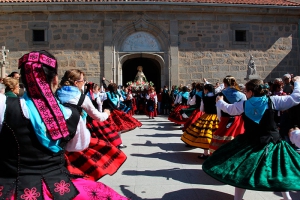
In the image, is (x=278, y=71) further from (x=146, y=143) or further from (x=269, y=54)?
(x=146, y=143)

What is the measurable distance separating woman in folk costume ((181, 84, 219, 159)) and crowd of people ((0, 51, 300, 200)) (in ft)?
0.08

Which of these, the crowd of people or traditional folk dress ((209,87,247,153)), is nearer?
the crowd of people

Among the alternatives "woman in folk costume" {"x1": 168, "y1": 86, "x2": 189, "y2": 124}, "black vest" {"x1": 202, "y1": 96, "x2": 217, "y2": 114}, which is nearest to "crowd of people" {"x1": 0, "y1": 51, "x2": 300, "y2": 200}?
"black vest" {"x1": 202, "y1": 96, "x2": 217, "y2": 114}

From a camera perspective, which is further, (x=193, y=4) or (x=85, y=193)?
(x=193, y=4)

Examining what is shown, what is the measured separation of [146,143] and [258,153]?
4523mm

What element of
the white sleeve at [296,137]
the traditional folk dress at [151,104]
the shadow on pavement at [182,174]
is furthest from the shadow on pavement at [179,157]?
the traditional folk dress at [151,104]

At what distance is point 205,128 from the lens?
599 centimetres

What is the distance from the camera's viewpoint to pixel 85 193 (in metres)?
2.06

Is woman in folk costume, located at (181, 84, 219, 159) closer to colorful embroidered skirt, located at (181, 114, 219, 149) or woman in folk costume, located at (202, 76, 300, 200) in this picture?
colorful embroidered skirt, located at (181, 114, 219, 149)

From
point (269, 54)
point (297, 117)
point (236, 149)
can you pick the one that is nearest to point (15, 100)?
point (236, 149)

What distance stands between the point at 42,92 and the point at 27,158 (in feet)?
1.44

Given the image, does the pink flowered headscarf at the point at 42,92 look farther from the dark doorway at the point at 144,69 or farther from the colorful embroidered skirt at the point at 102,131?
the dark doorway at the point at 144,69

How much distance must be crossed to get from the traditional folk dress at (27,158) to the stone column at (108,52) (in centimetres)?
1285

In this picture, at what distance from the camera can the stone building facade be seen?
47.5 feet
